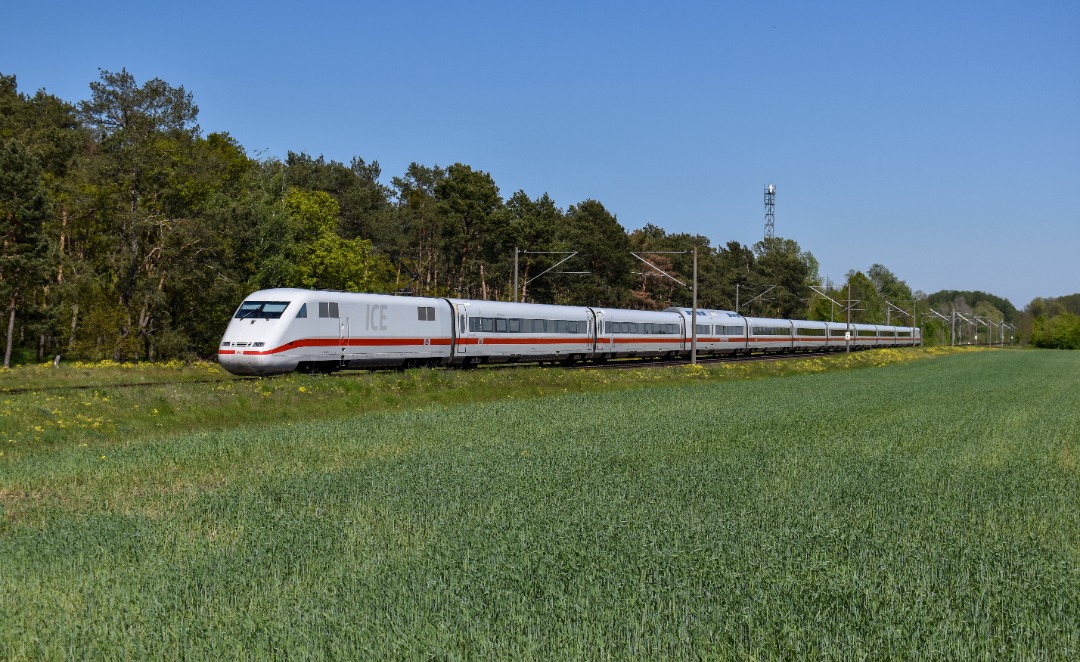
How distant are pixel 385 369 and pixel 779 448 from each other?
24.2m

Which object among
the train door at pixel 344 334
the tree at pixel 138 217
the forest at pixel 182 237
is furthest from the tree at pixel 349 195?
the train door at pixel 344 334

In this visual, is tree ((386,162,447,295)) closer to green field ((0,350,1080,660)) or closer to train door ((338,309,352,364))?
A: train door ((338,309,352,364))

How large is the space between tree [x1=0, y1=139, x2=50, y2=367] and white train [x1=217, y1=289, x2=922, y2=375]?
2578 cm

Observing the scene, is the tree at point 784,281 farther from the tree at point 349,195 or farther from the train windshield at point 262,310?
the train windshield at point 262,310

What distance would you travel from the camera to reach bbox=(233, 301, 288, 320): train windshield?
30281 millimetres

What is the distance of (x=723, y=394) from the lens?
31500mm

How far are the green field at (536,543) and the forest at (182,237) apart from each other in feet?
78.0

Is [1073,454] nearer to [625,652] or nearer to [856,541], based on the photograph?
[856,541]

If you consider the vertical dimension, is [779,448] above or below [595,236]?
below

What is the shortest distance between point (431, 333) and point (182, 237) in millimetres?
23206

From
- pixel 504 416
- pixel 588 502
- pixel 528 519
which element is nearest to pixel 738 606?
pixel 528 519

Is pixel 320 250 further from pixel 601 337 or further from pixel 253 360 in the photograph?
pixel 253 360

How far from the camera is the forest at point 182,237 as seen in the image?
167ft

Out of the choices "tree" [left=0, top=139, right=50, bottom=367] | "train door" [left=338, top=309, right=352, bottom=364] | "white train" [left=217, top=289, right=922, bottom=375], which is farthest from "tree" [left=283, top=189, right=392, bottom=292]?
"train door" [left=338, top=309, right=352, bottom=364]
